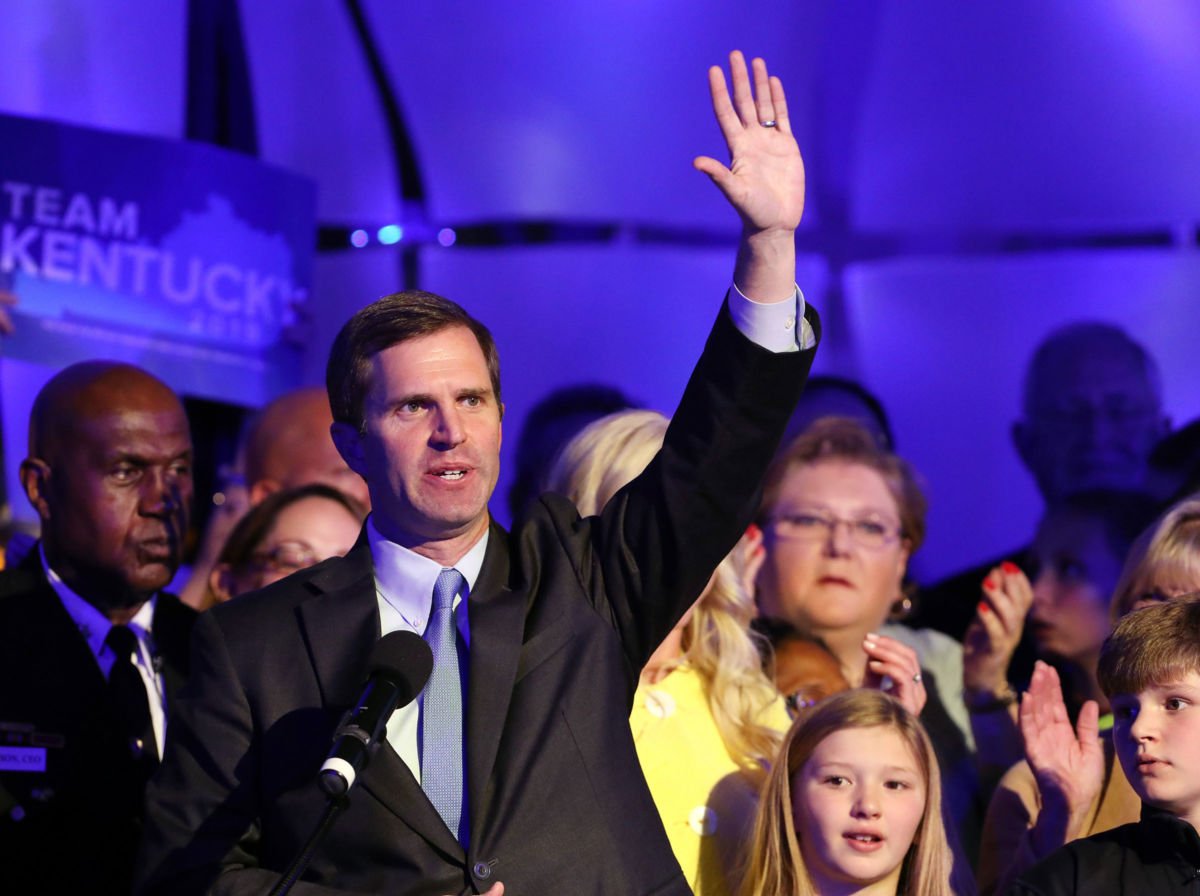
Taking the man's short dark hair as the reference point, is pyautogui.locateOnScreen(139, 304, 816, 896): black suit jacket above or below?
below

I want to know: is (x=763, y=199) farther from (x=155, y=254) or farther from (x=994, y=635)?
(x=155, y=254)

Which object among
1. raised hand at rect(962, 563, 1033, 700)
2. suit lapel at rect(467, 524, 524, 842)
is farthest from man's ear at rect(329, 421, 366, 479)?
raised hand at rect(962, 563, 1033, 700)

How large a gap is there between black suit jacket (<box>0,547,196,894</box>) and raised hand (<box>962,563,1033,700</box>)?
1.72 m

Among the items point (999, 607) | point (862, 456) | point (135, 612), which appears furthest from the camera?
point (862, 456)

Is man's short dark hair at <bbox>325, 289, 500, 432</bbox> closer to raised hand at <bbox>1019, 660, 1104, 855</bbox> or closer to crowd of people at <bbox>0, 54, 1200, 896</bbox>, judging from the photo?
crowd of people at <bbox>0, 54, 1200, 896</bbox>

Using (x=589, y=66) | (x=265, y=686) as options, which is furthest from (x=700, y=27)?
(x=265, y=686)

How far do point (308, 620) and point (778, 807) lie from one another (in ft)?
3.46

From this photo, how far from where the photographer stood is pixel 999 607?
356cm

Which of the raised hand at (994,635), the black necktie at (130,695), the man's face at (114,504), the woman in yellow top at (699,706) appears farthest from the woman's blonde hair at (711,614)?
the black necktie at (130,695)

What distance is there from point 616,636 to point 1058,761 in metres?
1.22

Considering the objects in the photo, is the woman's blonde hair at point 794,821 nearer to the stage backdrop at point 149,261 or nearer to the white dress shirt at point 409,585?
the white dress shirt at point 409,585

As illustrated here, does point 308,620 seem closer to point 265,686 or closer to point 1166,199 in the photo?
point 265,686

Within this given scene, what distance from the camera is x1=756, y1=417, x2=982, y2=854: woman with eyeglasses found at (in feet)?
11.9

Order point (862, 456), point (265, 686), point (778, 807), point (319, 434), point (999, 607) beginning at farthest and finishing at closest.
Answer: point (319, 434), point (862, 456), point (999, 607), point (778, 807), point (265, 686)
